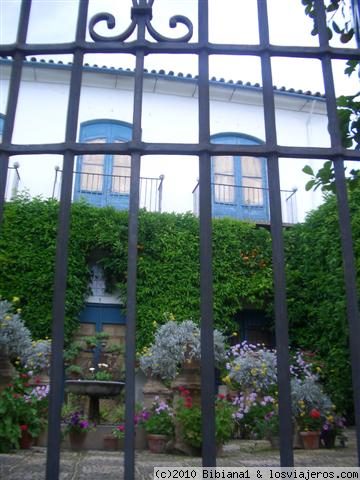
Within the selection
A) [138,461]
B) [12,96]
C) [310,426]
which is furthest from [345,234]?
[310,426]

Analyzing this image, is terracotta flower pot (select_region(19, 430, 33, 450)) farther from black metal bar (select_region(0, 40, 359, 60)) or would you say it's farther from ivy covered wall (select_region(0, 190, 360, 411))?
black metal bar (select_region(0, 40, 359, 60))

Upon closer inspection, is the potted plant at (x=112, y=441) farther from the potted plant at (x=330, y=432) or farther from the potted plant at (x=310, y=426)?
the potted plant at (x=330, y=432)

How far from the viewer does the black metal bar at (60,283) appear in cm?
161

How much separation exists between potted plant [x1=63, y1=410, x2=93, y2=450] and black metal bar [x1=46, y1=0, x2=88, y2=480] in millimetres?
3855

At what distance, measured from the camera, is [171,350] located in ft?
22.3

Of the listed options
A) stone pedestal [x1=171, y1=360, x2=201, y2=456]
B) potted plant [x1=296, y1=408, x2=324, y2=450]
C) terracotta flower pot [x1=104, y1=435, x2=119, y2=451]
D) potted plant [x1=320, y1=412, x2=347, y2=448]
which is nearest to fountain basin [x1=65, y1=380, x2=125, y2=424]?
terracotta flower pot [x1=104, y1=435, x2=119, y2=451]

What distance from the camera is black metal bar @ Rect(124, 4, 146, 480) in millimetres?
1611

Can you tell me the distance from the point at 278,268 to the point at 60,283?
77cm

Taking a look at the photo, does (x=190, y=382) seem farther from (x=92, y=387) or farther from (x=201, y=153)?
(x=201, y=153)

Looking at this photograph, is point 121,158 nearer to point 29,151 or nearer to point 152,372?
point 152,372

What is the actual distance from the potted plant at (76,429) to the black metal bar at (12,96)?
393cm

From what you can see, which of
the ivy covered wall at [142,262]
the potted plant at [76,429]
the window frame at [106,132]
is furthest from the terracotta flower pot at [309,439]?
the window frame at [106,132]

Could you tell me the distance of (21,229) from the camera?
342 inches

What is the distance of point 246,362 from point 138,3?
5299 mm
